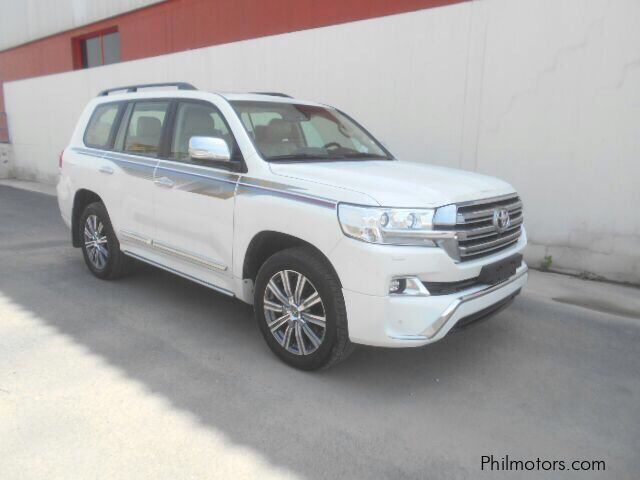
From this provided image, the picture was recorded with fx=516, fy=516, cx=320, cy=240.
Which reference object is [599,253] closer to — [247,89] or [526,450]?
[526,450]

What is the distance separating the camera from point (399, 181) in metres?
3.36

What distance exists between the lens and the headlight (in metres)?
3.00

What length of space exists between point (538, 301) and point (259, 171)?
3170mm

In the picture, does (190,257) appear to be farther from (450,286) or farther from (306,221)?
(450,286)

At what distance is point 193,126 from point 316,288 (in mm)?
1921

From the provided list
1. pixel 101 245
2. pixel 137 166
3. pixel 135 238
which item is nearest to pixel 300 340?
pixel 135 238

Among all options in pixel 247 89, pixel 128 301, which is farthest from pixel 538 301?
pixel 247 89

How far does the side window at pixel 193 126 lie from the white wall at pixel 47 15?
28.4 feet

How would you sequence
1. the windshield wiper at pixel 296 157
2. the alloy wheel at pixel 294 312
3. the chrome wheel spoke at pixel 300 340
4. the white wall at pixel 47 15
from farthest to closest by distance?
the white wall at pixel 47 15, the windshield wiper at pixel 296 157, the chrome wheel spoke at pixel 300 340, the alloy wheel at pixel 294 312

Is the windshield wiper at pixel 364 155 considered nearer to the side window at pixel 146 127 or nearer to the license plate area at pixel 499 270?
the license plate area at pixel 499 270

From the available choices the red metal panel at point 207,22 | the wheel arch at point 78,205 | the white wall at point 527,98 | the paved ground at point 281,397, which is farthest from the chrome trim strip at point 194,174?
the red metal panel at point 207,22

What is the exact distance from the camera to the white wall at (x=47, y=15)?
1314 cm

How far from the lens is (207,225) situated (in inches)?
156

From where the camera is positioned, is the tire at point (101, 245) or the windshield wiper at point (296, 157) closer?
the windshield wiper at point (296, 157)
